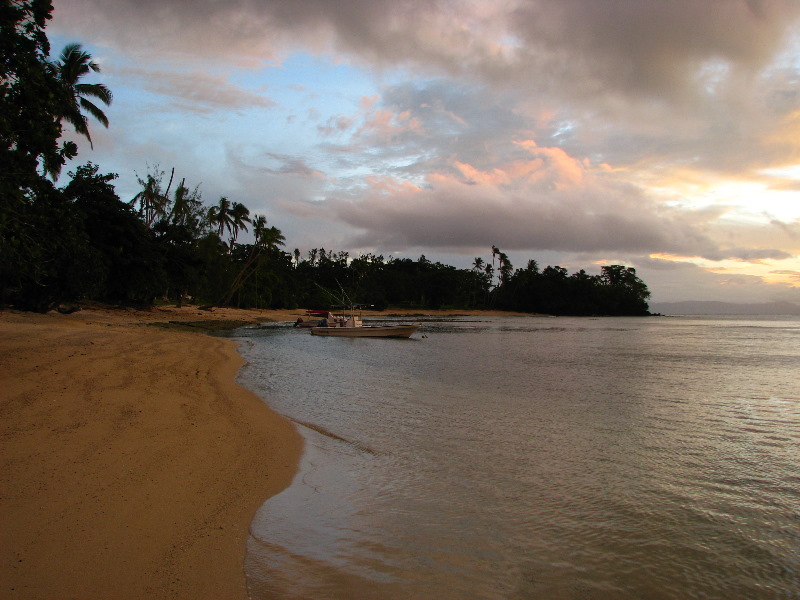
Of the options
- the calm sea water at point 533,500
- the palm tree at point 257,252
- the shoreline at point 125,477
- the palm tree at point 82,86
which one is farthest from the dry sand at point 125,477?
the palm tree at point 257,252

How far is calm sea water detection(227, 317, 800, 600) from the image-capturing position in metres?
4.45

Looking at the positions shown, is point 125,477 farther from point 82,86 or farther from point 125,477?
point 82,86

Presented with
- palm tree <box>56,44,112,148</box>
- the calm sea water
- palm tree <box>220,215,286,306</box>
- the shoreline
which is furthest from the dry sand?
palm tree <box>220,215,286,306</box>

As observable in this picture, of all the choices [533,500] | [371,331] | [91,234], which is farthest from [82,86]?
[533,500]

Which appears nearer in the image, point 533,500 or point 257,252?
point 533,500

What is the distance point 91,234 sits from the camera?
32.0m

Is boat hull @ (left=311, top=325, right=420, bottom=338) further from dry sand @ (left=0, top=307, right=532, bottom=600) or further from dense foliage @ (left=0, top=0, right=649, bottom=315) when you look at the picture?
dry sand @ (left=0, top=307, right=532, bottom=600)

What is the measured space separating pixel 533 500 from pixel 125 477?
480cm

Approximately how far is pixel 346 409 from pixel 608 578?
820 centimetres

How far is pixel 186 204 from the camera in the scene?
55188 mm

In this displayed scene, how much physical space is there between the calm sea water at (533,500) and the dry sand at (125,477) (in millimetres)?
487

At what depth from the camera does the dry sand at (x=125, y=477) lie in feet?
12.8

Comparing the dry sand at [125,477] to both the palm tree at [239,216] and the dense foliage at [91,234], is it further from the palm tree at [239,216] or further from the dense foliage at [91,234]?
the palm tree at [239,216]

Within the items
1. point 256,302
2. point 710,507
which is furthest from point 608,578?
point 256,302
